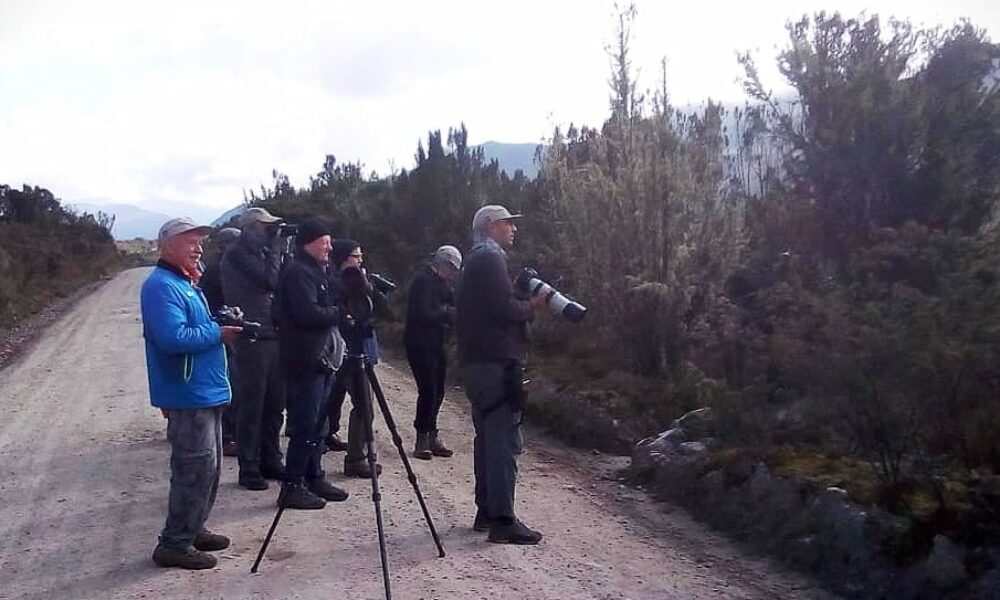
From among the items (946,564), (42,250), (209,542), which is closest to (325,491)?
(209,542)

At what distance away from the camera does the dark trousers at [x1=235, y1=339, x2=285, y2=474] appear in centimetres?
750

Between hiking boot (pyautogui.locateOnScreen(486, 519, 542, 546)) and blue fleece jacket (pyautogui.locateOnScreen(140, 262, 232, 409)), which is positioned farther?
hiking boot (pyautogui.locateOnScreen(486, 519, 542, 546))

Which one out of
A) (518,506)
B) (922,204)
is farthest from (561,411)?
(922,204)

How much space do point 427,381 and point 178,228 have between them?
3565mm

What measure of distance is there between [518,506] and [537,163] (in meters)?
11.4

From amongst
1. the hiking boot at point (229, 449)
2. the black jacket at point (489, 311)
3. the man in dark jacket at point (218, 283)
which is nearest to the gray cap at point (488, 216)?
the black jacket at point (489, 311)

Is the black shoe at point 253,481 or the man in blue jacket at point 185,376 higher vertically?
the man in blue jacket at point 185,376

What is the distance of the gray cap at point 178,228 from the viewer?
5648mm

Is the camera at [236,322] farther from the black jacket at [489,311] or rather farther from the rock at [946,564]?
the rock at [946,564]

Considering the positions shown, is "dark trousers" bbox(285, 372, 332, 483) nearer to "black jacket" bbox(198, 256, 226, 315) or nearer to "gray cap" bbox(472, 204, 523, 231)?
"gray cap" bbox(472, 204, 523, 231)

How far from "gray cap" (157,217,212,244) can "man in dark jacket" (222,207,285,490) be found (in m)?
1.62

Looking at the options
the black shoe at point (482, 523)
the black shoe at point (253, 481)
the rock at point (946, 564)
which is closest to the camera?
the rock at point (946, 564)

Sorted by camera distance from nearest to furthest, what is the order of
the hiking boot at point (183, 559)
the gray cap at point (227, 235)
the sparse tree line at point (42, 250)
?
1. the hiking boot at point (183, 559)
2. the gray cap at point (227, 235)
3. the sparse tree line at point (42, 250)

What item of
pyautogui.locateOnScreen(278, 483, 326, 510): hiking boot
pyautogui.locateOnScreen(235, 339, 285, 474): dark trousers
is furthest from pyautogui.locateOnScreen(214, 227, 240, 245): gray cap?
pyautogui.locateOnScreen(278, 483, 326, 510): hiking boot
